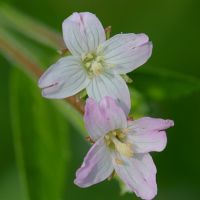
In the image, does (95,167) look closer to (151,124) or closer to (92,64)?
(151,124)

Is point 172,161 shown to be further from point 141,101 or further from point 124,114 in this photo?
point 124,114

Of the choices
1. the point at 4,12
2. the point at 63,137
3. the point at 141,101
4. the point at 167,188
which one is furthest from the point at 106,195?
the point at 4,12

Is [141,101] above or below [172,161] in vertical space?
above

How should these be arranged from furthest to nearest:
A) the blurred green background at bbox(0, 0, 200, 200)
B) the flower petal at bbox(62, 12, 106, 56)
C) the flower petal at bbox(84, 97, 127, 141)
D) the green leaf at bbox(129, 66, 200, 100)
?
1. the blurred green background at bbox(0, 0, 200, 200)
2. the green leaf at bbox(129, 66, 200, 100)
3. the flower petal at bbox(62, 12, 106, 56)
4. the flower petal at bbox(84, 97, 127, 141)

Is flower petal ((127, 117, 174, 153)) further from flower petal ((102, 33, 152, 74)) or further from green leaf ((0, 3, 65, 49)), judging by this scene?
green leaf ((0, 3, 65, 49))

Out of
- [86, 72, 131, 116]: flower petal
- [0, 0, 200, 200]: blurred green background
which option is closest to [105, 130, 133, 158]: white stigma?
[86, 72, 131, 116]: flower petal

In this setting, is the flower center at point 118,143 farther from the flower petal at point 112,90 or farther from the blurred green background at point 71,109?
the blurred green background at point 71,109

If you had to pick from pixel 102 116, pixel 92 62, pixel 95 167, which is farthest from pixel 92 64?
pixel 95 167
